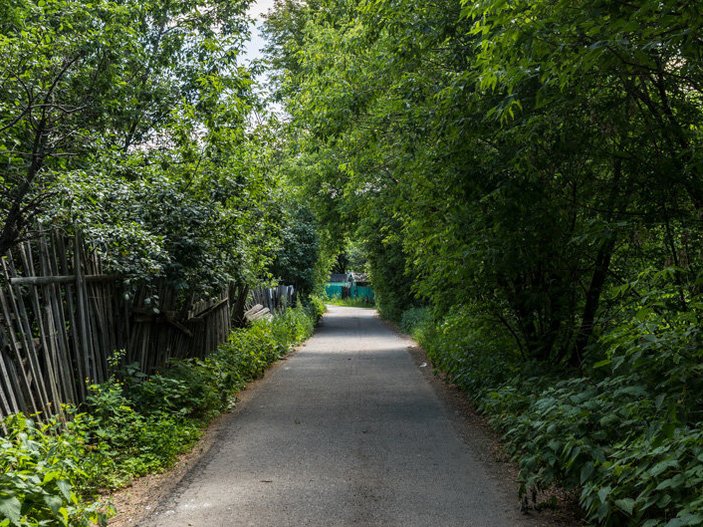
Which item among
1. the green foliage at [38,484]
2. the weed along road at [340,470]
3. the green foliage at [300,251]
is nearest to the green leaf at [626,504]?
the weed along road at [340,470]

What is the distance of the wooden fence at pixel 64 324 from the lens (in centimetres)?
581

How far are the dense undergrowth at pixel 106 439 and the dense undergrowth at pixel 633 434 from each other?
138 inches

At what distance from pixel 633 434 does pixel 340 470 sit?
2.92m

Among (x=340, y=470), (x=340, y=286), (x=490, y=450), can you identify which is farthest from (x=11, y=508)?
(x=340, y=286)

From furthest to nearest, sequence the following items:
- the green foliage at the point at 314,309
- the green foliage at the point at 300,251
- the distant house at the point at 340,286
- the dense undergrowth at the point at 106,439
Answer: the distant house at the point at 340,286
the green foliage at the point at 314,309
the green foliage at the point at 300,251
the dense undergrowth at the point at 106,439

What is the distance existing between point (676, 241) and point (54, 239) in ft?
21.2

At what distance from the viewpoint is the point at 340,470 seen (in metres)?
6.63

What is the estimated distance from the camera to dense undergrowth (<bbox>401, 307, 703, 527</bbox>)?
407 centimetres

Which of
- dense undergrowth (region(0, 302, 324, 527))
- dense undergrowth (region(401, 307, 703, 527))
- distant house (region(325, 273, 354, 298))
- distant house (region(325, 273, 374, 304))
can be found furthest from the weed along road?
distant house (region(325, 273, 354, 298))

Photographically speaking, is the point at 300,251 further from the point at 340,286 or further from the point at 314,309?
the point at 340,286

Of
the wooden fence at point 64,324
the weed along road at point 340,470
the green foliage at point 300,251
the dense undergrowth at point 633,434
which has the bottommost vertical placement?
the weed along road at point 340,470

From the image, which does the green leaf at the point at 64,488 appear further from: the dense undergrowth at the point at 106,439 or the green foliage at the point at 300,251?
the green foliage at the point at 300,251

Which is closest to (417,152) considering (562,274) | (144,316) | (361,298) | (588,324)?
(562,274)

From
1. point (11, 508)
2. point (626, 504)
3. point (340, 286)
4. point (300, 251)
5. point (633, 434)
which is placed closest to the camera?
point (11, 508)
